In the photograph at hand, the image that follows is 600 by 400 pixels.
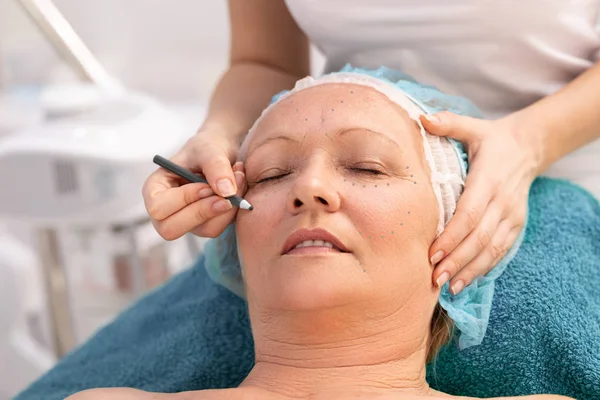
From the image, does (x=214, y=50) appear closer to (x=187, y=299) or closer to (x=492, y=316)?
(x=187, y=299)

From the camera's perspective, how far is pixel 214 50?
7.54ft

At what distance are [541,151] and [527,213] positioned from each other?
100 millimetres

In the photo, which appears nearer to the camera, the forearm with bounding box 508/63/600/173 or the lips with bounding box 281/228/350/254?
the lips with bounding box 281/228/350/254

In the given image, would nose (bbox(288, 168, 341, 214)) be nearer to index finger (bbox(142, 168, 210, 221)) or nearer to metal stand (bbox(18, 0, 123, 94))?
index finger (bbox(142, 168, 210, 221))

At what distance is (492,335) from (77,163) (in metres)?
1.03

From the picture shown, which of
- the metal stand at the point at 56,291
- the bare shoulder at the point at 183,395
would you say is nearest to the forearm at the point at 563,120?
the bare shoulder at the point at 183,395

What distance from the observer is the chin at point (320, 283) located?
3.06 feet

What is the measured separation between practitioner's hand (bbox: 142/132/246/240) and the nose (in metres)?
0.10

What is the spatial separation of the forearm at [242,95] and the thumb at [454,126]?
A: 0.33 meters

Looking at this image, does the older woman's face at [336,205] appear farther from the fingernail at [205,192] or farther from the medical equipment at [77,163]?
the medical equipment at [77,163]

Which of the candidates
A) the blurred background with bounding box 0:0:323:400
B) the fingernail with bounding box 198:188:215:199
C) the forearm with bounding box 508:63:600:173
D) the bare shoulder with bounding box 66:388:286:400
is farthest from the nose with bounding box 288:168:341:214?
the blurred background with bounding box 0:0:323:400

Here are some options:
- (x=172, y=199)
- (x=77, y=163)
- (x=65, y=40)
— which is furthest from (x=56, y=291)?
(x=172, y=199)

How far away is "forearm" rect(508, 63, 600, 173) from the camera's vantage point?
1150 mm

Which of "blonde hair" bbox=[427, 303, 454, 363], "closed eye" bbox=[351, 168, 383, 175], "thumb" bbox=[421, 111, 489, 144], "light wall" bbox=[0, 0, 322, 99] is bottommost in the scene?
"light wall" bbox=[0, 0, 322, 99]
